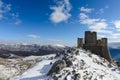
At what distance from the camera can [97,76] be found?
26.6 m

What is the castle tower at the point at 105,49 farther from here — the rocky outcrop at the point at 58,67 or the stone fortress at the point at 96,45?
the rocky outcrop at the point at 58,67

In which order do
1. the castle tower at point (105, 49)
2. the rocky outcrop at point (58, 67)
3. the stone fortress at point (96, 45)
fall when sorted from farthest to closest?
the stone fortress at point (96, 45) < the castle tower at point (105, 49) < the rocky outcrop at point (58, 67)

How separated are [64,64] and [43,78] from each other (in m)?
5.12

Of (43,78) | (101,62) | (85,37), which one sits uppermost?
(85,37)

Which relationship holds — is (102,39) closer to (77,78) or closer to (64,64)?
(64,64)

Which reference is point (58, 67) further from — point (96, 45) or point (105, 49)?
point (105, 49)

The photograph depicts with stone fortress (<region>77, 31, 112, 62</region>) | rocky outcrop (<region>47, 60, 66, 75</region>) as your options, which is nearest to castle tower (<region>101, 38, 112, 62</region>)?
stone fortress (<region>77, 31, 112, 62</region>)

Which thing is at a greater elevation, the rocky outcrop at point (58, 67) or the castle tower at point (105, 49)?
the castle tower at point (105, 49)

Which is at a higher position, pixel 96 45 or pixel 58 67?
pixel 96 45

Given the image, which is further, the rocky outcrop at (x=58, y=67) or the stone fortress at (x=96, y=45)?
the stone fortress at (x=96, y=45)

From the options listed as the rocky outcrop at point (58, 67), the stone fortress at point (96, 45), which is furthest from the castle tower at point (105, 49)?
the rocky outcrop at point (58, 67)

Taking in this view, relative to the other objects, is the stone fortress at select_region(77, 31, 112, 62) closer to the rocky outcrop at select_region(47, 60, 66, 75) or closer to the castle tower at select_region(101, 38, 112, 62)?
the castle tower at select_region(101, 38, 112, 62)

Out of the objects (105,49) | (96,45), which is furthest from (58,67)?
(105,49)

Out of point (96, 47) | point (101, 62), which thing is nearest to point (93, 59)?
point (101, 62)
